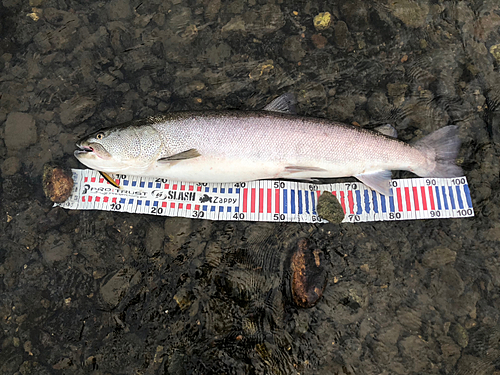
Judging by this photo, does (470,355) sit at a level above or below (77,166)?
below

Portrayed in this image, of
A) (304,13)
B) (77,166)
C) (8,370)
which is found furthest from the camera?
(304,13)

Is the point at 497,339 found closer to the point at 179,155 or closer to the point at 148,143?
the point at 179,155

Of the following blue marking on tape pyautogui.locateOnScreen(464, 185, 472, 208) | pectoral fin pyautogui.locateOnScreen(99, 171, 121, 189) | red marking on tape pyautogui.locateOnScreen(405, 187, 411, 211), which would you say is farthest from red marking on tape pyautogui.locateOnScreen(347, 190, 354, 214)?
A: pectoral fin pyautogui.locateOnScreen(99, 171, 121, 189)

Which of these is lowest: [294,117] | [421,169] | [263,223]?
[263,223]

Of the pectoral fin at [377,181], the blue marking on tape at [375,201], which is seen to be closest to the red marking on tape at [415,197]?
the pectoral fin at [377,181]

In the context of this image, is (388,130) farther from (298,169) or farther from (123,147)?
(123,147)

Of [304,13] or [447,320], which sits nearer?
[447,320]

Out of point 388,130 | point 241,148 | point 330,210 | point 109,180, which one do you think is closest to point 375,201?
point 330,210

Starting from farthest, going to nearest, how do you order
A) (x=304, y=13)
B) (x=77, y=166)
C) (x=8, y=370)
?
(x=304, y=13) → (x=77, y=166) → (x=8, y=370)

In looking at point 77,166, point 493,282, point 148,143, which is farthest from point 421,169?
point 77,166
